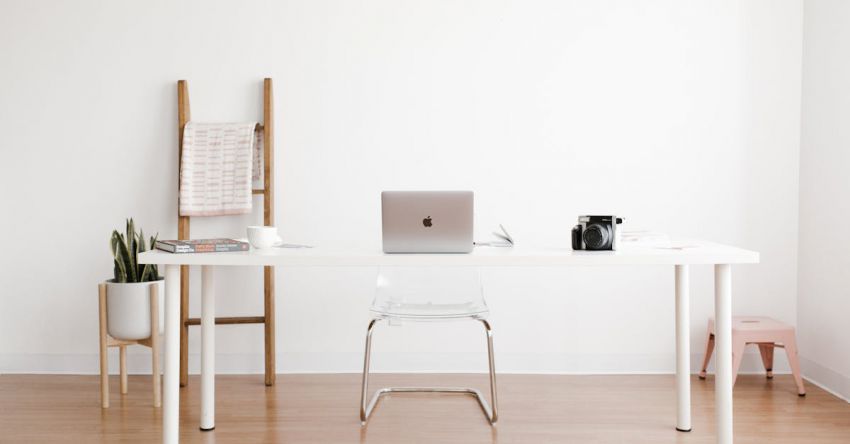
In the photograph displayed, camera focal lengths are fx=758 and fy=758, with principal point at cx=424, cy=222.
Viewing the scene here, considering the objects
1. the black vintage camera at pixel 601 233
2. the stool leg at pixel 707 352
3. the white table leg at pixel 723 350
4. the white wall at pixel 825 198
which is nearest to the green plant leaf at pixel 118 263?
the black vintage camera at pixel 601 233

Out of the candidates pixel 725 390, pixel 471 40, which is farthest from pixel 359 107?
pixel 725 390

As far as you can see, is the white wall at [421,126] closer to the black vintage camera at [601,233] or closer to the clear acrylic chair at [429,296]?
the clear acrylic chair at [429,296]

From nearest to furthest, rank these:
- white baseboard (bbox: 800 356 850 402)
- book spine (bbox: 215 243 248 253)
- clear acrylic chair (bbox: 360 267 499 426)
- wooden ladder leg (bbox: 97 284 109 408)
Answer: book spine (bbox: 215 243 248 253) < clear acrylic chair (bbox: 360 267 499 426) < wooden ladder leg (bbox: 97 284 109 408) < white baseboard (bbox: 800 356 850 402)

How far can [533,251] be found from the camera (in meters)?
2.26

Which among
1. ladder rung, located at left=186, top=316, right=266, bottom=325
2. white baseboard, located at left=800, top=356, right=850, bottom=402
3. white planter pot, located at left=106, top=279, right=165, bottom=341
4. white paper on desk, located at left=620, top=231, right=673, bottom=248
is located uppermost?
white paper on desk, located at left=620, top=231, right=673, bottom=248

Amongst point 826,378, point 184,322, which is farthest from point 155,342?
point 826,378

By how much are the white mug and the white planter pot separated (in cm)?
91

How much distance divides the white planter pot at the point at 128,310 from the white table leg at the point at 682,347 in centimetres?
199

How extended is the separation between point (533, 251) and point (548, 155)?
1.34 m

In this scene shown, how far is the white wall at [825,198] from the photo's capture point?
3123 mm

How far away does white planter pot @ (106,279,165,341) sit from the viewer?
3.01 meters

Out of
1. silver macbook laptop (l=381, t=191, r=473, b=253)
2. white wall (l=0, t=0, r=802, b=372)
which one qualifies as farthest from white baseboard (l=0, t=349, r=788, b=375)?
silver macbook laptop (l=381, t=191, r=473, b=253)

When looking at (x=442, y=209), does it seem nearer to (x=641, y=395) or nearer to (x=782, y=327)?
(x=641, y=395)

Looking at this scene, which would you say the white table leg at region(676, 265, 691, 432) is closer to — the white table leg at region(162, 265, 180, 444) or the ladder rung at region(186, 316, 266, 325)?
the white table leg at region(162, 265, 180, 444)
